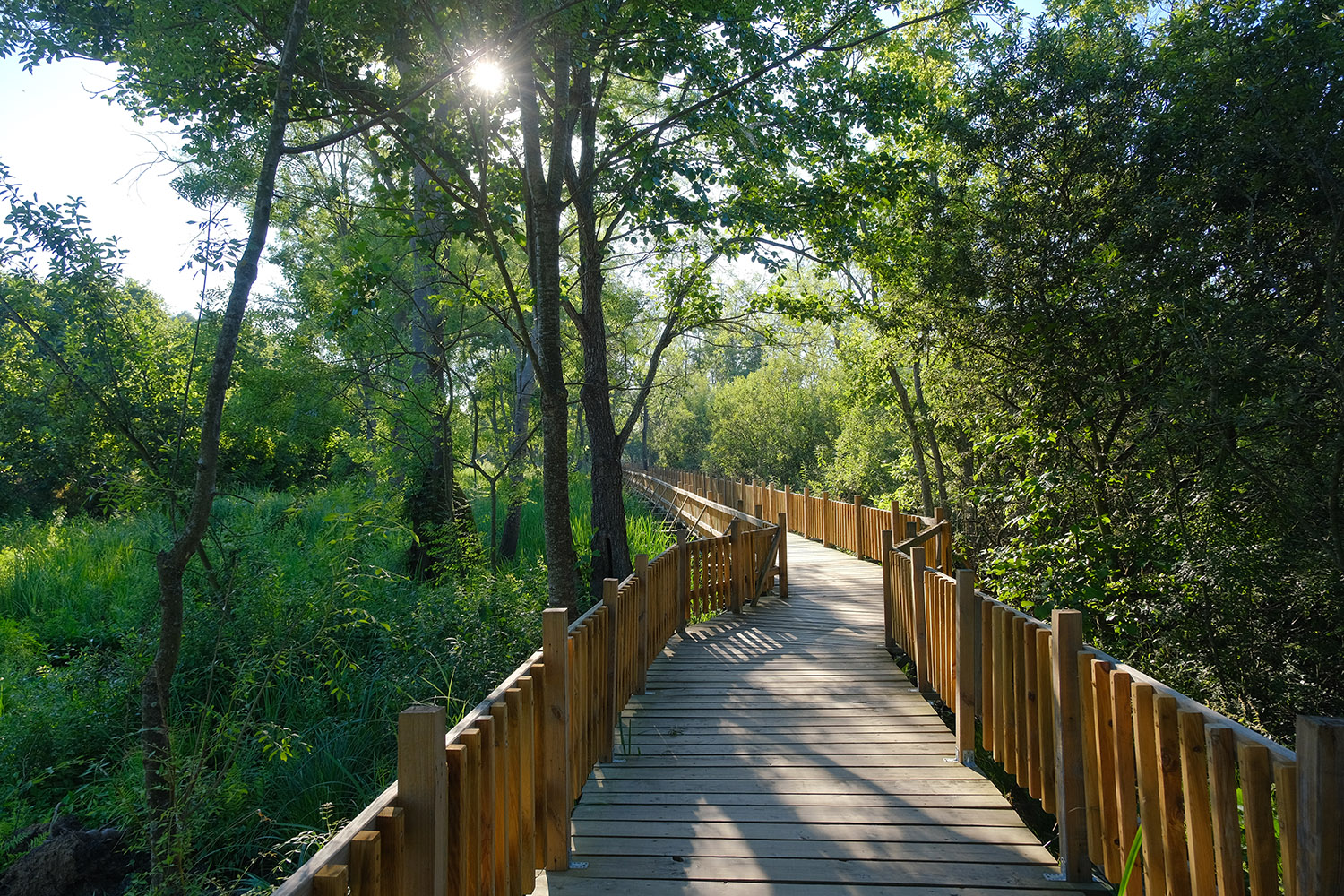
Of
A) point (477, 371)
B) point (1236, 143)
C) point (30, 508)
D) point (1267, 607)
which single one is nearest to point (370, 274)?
point (1236, 143)

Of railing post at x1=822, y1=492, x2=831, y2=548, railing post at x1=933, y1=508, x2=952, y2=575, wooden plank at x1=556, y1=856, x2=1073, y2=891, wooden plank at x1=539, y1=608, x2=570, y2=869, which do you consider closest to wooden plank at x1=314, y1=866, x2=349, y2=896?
wooden plank at x1=539, y1=608, x2=570, y2=869

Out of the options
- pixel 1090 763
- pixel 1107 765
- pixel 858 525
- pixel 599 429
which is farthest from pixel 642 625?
pixel 858 525

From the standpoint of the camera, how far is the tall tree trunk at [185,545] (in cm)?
370

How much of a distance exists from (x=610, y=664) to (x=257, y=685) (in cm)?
229

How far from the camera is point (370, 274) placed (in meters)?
5.43

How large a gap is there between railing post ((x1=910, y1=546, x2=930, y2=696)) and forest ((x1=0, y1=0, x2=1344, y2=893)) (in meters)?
1.01

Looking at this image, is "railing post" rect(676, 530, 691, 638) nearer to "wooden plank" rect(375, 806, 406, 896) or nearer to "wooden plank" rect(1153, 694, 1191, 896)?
"wooden plank" rect(1153, 694, 1191, 896)

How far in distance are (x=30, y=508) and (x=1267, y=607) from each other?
80.6 feet

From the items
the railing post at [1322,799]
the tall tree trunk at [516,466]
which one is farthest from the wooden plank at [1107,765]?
the tall tree trunk at [516,466]

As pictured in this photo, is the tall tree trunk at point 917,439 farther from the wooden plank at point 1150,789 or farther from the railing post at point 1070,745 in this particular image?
the wooden plank at point 1150,789

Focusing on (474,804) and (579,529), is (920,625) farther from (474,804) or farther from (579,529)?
(579,529)

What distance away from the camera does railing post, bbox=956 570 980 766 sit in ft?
15.6

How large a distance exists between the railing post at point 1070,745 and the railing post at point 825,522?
13.5 metres

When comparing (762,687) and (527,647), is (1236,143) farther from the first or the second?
(527,647)
